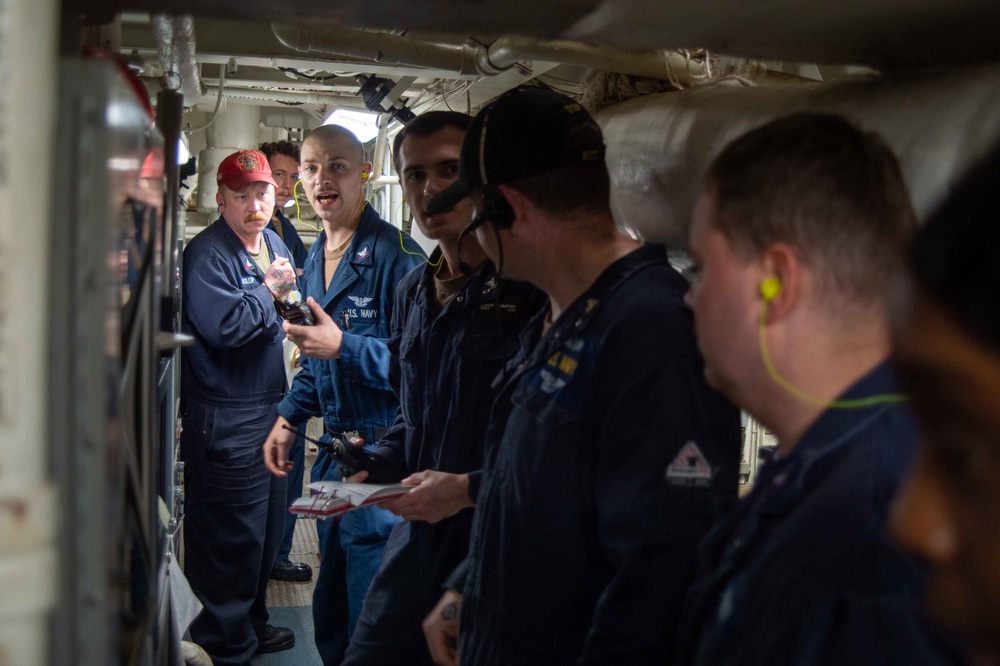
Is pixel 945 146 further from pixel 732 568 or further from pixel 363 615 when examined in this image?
pixel 363 615

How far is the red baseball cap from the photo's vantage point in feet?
13.0

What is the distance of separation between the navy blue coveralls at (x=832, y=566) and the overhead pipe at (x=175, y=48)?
1.58 meters

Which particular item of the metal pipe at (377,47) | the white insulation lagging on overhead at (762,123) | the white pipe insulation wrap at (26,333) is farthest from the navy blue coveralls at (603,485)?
the metal pipe at (377,47)

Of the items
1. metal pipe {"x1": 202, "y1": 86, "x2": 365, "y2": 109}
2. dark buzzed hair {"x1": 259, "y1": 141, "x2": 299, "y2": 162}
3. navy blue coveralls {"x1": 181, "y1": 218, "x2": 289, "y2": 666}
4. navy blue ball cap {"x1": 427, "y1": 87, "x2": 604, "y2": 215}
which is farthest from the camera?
dark buzzed hair {"x1": 259, "y1": 141, "x2": 299, "y2": 162}

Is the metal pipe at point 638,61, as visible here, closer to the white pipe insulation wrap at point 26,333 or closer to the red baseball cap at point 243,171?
the white pipe insulation wrap at point 26,333

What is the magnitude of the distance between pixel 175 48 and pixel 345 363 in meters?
1.28

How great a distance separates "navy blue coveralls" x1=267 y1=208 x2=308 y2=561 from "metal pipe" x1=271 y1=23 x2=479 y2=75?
1624 millimetres

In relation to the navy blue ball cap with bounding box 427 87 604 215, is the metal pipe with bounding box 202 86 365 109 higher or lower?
higher

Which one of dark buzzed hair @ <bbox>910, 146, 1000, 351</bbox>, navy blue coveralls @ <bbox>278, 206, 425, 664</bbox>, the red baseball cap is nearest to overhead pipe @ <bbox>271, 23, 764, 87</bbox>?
navy blue coveralls @ <bbox>278, 206, 425, 664</bbox>

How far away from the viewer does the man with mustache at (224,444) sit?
3590mm

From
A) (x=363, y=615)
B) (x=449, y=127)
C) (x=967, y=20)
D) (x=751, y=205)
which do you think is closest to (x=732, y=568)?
(x=751, y=205)

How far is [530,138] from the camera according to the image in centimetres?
180

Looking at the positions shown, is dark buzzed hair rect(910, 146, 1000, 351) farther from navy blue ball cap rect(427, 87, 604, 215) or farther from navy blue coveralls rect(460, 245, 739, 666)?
navy blue ball cap rect(427, 87, 604, 215)

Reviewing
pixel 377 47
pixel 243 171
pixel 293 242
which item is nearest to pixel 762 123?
pixel 377 47
